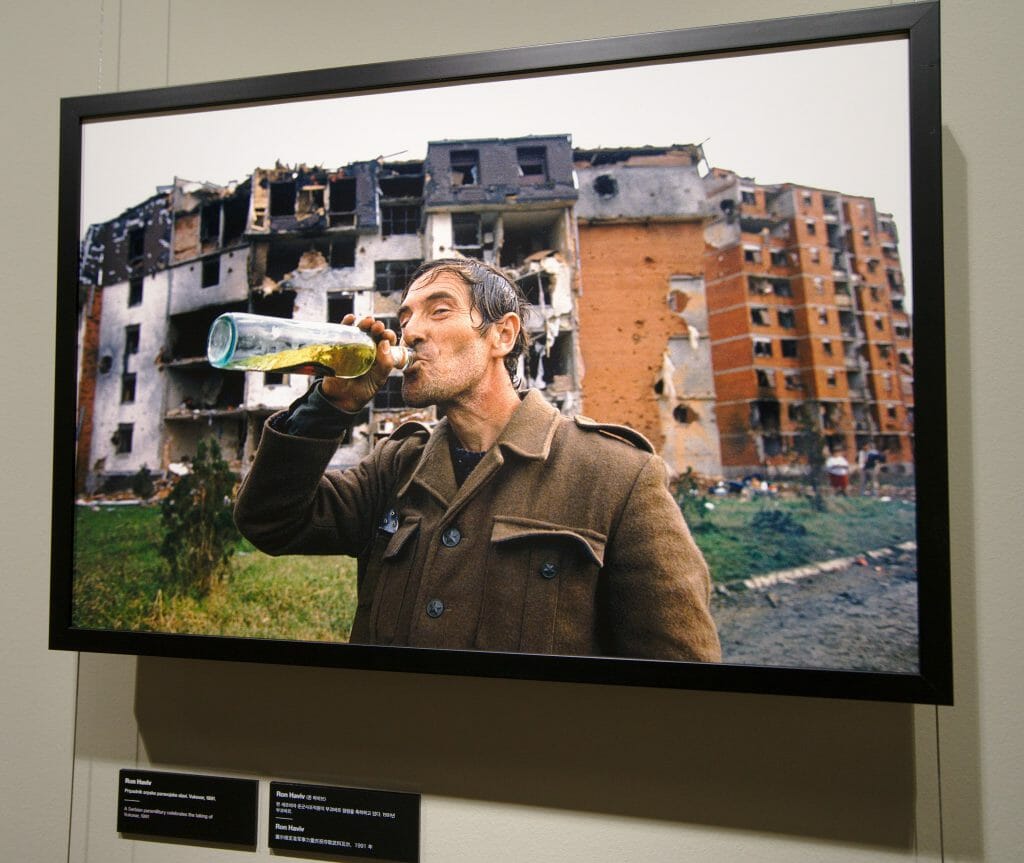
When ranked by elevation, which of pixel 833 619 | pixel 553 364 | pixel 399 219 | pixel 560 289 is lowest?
pixel 833 619

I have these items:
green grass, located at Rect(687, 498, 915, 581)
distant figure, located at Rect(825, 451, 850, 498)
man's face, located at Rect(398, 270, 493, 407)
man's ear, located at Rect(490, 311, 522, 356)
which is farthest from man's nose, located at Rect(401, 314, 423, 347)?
distant figure, located at Rect(825, 451, 850, 498)

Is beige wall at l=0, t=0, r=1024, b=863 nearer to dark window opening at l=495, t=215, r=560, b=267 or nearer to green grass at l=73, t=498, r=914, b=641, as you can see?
green grass at l=73, t=498, r=914, b=641

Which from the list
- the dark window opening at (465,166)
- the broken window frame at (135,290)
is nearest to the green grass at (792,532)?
the dark window opening at (465,166)

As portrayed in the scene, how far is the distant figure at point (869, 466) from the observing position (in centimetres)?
88

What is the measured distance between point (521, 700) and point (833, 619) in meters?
0.42

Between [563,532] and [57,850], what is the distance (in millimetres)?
958

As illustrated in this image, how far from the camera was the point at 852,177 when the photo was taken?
909 millimetres

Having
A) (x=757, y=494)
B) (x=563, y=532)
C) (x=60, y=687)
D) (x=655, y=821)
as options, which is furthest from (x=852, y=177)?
(x=60, y=687)

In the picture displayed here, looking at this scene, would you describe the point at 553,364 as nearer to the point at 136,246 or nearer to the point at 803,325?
the point at 803,325

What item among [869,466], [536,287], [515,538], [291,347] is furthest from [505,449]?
[869,466]

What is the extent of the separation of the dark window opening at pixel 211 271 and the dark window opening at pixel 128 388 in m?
0.18

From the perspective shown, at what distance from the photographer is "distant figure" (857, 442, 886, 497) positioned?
0.88 metres

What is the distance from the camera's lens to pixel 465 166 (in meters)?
1.01

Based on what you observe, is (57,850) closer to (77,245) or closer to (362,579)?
(362,579)
